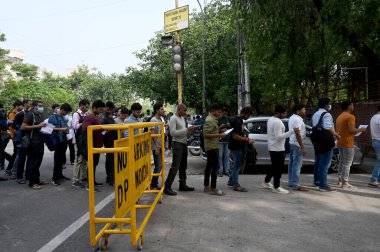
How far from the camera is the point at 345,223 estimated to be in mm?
5336

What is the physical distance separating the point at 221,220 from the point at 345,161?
3505 millimetres

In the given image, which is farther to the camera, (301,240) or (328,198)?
(328,198)

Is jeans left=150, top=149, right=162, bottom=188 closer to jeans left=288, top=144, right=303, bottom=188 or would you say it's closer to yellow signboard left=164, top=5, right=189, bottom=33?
jeans left=288, top=144, right=303, bottom=188

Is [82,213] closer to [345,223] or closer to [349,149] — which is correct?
[345,223]

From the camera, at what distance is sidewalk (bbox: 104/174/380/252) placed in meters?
4.46

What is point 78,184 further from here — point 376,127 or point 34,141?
point 376,127

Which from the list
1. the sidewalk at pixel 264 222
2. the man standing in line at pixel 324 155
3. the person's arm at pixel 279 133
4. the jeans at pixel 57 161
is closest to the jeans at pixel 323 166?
the man standing in line at pixel 324 155

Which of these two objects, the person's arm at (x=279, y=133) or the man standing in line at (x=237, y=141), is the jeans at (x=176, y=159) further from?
the person's arm at (x=279, y=133)

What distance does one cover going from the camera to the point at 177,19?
10.8 meters

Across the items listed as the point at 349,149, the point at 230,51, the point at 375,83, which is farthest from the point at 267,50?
the point at 230,51

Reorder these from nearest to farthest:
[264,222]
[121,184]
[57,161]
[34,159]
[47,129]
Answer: [121,184] → [264,222] → [34,159] → [47,129] → [57,161]

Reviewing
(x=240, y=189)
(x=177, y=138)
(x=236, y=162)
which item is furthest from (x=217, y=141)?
(x=240, y=189)

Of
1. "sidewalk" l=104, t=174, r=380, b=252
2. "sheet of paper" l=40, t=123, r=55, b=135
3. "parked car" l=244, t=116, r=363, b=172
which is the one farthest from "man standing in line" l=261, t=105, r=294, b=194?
"sheet of paper" l=40, t=123, r=55, b=135

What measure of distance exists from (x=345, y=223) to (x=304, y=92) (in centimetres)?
1466
